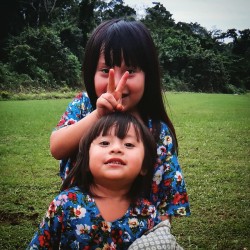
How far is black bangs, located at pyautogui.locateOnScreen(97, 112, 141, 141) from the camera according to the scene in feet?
4.81

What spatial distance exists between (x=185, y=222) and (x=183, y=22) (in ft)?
141

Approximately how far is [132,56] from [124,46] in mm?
62

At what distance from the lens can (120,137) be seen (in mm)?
1461

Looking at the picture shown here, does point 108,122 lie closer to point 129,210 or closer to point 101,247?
point 129,210

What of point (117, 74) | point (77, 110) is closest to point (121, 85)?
point (117, 74)

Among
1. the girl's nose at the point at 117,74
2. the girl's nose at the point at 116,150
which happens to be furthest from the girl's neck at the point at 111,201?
the girl's nose at the point at 117,74

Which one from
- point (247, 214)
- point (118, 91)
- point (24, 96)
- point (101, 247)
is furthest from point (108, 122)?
point (24, 96)

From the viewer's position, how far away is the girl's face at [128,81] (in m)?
1.59

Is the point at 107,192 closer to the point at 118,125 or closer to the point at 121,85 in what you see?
the point at 118,125

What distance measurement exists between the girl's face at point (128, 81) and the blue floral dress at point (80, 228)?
52cm

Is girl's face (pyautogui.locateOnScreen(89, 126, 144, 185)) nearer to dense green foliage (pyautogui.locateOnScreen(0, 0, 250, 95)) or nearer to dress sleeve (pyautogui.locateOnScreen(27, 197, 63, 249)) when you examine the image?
dress sleeve (pyautogui.locateOnScreen(27, 197, 63, 249))

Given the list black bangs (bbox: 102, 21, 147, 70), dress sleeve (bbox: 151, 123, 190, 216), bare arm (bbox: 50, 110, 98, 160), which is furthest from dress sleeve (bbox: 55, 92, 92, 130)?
dress sleeve (bbox: 151, 123, 190, 216)

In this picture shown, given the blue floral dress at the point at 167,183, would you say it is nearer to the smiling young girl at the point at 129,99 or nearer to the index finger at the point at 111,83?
the smiling young girl at the point at 129,99

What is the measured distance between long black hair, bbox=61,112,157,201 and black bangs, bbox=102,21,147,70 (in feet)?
0.87
